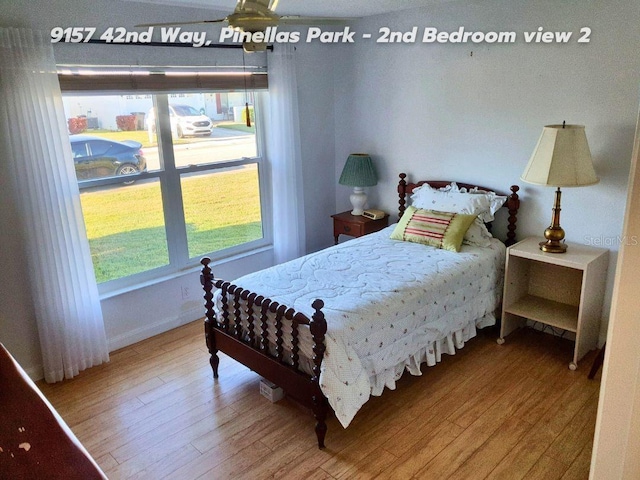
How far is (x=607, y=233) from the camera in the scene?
10.6 ft

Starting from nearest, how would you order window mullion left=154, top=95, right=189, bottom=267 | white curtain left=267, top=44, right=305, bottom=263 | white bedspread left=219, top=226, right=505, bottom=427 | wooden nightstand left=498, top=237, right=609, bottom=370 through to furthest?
white bedspread left=219, top=226, right=505, bottom=427
wooden nightstand left=498, top=237, right=609, bottom=370
window mullion left=154, top=95, right=189, bottom=267
white curtain left=267, top=44, right=305, bottom=263

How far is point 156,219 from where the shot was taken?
12.3ft

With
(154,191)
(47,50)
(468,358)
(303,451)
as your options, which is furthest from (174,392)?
(47,50)

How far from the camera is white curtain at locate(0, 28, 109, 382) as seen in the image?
273 cm

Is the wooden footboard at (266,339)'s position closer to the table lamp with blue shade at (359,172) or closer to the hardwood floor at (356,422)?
the hardwood floor at (356,422)

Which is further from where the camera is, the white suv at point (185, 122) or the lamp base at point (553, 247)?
the white suv at point (185, 122)

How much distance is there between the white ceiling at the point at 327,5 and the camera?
3275 millimetres

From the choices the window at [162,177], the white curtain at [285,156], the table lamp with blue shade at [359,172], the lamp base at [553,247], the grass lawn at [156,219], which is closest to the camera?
the lamp base at [553,247]

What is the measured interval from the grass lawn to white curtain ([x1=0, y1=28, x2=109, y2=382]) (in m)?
0.37

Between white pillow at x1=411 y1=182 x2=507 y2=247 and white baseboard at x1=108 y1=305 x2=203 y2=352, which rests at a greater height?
white pillow at x1=411 y1=182 x2=507 y2=247

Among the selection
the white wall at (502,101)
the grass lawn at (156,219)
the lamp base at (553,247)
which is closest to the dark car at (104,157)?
the grass lawn at (156,219)

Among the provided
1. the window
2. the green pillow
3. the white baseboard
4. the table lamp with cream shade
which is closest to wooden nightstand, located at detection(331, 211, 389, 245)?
the green pillow

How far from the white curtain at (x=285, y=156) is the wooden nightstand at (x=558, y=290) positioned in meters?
1.86

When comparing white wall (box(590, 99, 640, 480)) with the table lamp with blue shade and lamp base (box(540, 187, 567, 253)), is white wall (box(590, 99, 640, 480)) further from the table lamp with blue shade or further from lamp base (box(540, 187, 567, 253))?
the table lamp with blue shade
